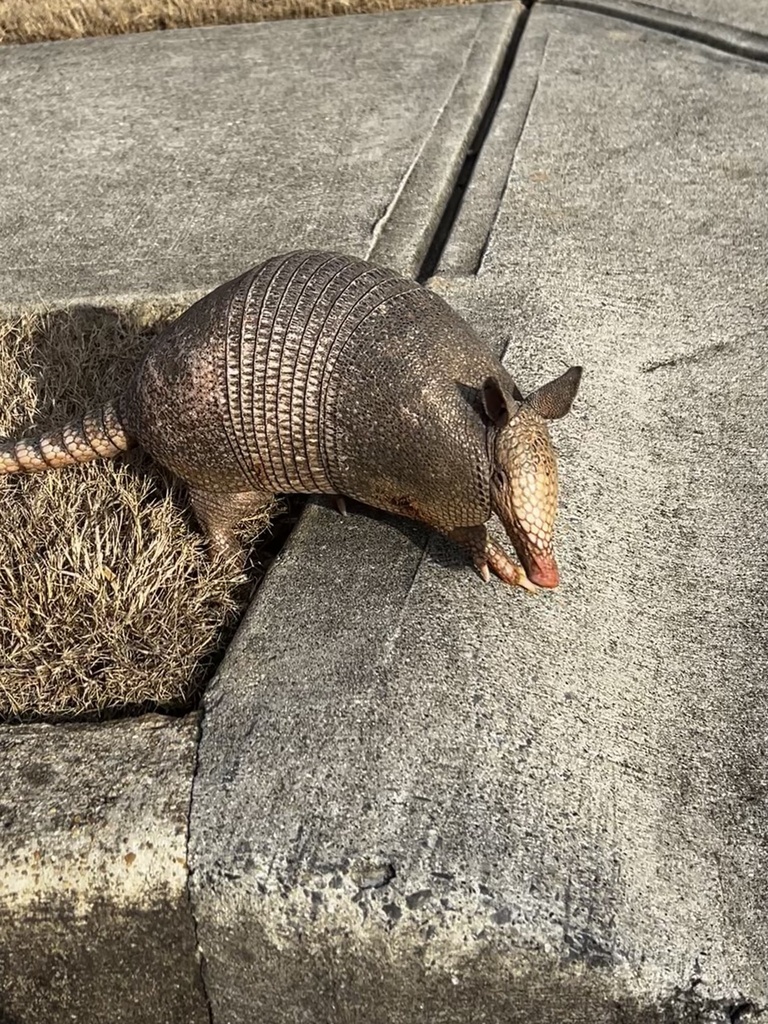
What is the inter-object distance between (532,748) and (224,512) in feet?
3.46

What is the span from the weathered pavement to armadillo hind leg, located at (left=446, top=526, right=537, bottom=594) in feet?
0.14

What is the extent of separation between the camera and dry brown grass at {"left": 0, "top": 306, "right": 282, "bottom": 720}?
7.71ft

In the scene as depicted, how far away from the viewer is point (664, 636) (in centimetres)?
230

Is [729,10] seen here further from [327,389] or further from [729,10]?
[327,389]

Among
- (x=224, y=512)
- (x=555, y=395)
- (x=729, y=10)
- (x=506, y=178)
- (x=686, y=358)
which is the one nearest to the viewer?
(x=555, y=395)

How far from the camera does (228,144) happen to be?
13.7 feet

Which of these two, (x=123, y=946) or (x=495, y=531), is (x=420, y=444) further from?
(x=123, y=946)

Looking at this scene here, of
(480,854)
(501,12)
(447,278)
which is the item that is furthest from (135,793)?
(501,12)

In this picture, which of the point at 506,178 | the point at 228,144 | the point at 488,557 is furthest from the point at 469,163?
the point at 488,557

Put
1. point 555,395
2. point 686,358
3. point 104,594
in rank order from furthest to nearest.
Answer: point 686,358, point 104,594, point 555,395

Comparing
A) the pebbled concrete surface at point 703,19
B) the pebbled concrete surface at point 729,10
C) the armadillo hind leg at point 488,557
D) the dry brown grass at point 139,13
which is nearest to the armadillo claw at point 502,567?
the armadillo hind leg at point 488,557

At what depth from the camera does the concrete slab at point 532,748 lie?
69.9 inches

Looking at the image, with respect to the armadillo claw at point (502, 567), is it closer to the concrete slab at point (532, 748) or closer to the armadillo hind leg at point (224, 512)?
the concrete slab at point (532, 748)

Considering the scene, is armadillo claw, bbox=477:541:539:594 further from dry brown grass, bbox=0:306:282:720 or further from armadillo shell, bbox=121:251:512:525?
dry brown grass, bbox=0:306:282:720
